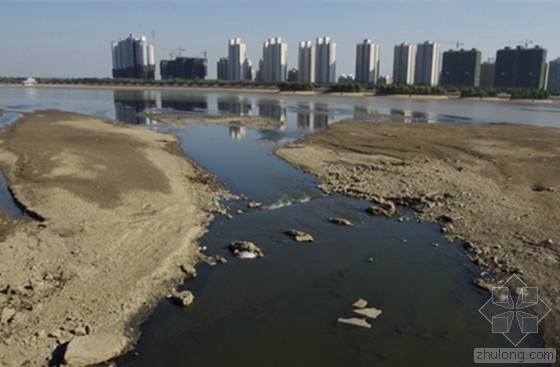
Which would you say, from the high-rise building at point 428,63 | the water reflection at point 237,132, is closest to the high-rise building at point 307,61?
the high-rise building at point 428,63

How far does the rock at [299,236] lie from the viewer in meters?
15.9

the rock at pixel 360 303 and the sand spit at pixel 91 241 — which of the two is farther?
the rock at pixel 360 303

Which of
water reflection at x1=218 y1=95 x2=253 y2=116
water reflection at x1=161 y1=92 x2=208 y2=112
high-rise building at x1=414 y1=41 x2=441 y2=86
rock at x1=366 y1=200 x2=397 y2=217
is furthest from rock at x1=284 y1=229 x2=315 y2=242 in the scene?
high-rise building at x1=414 y1=41 x2=441 y2=86

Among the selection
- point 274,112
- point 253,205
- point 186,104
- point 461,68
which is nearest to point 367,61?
point 461,68

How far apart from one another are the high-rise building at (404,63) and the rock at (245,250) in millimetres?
177451

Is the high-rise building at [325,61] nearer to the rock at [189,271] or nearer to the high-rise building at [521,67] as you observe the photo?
the high-rise building at [521,67]

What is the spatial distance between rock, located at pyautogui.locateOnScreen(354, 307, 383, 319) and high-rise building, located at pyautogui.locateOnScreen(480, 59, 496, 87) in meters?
176

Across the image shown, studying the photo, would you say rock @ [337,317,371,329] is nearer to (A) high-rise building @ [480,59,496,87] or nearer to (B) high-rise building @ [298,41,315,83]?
(A) high-rise building @ [480,59,496,87]

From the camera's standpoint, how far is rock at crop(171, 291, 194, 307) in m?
11.3

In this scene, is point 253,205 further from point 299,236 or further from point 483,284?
point 483,284

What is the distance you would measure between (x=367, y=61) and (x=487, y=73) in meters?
44.8

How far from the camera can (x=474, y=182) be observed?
2353cm

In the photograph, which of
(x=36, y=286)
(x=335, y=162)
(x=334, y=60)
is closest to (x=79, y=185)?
(x=36, y=286)

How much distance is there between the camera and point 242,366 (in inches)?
369
